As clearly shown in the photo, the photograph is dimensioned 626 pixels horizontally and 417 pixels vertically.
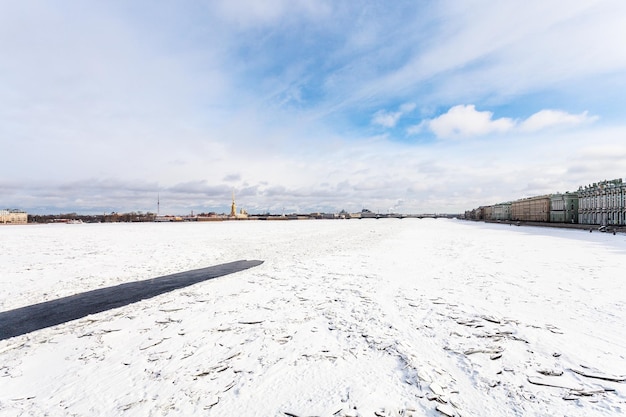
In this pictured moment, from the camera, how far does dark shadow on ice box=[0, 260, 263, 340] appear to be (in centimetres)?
761

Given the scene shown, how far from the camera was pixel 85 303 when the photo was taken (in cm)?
938

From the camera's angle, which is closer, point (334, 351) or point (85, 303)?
point (334, 351)

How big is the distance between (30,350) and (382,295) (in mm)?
8352

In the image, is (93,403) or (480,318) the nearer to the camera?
(93,403)

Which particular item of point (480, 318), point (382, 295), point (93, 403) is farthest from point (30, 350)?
point (480, 318)

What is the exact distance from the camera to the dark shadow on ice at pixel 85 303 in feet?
25.0

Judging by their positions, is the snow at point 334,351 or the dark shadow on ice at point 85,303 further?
the dark shadow on ice at point 85,303

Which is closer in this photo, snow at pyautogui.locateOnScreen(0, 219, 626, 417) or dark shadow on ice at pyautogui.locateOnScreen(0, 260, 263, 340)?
snow at pyautogui.locateOnScreen(0, 219, 626, 417)

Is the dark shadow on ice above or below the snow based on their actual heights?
below

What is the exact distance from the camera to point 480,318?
736cm

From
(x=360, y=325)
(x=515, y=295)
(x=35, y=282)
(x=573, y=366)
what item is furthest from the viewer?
(x=35, y=282)

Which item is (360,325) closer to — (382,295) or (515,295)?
(382,295)

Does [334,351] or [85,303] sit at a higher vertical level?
[334,351]

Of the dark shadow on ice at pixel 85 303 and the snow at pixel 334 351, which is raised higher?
the snow at pixel 334 351
